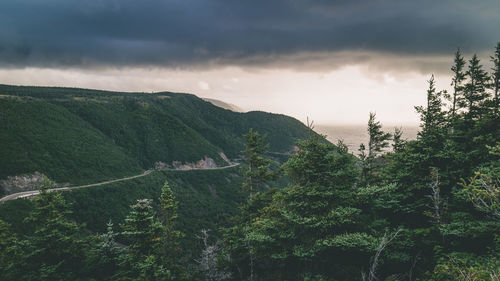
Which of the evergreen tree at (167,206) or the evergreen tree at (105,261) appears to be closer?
the evergreen tree at (105,261)

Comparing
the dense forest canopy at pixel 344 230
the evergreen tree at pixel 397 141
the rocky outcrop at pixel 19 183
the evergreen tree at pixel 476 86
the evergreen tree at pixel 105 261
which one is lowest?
the rocky outcrop at pixel 19 183

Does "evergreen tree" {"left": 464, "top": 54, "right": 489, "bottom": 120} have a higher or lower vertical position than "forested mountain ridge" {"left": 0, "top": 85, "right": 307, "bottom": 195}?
higher

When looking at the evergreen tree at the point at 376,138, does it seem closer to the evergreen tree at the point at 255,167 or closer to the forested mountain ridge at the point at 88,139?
the evergreen tree at the point at 255,167

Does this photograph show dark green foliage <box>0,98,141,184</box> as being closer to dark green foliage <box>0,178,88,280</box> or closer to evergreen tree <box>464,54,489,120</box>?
dark green foliage <box>0,178,88,280</box>

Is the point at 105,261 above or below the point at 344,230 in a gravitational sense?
below

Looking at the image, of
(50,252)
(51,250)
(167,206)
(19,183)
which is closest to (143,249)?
(51,250)

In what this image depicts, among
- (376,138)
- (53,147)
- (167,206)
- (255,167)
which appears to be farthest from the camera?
(53,147)

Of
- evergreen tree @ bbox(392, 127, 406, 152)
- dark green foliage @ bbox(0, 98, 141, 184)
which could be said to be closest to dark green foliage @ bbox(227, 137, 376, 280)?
evergreen tree @ bbox(392, 127, 406, 152)

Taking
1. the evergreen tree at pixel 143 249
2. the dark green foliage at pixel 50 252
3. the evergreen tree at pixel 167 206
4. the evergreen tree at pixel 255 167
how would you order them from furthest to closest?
the evergreen tree at pixel 255 167 → the evergreen tree at pixel 167 206 → the dark green foliage at pixel 50 252 → the evergreen tree at pixel 143 249

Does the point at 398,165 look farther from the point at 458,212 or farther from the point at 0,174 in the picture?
the point at 0,174

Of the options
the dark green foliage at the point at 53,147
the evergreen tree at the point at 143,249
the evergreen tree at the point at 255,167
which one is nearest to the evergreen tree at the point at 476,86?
the evergreen tree at the point at 255,167

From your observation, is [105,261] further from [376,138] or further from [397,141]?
[397,141]

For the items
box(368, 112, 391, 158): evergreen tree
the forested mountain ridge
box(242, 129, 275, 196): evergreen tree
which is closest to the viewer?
box(242, 129, 275, 196): evergreen tree

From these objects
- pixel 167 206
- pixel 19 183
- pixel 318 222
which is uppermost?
pixel 318 222
